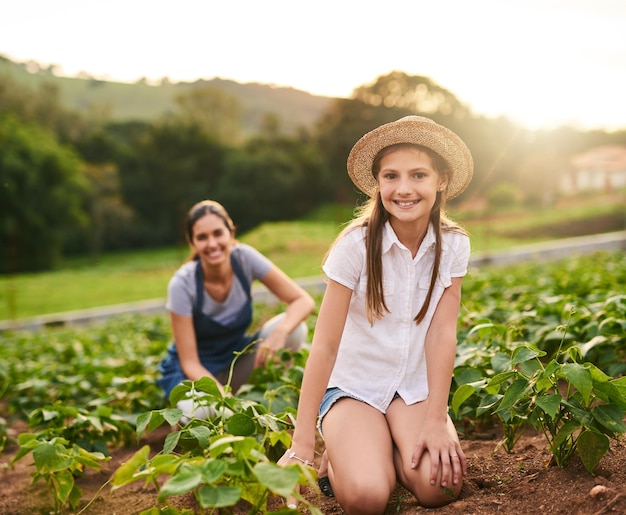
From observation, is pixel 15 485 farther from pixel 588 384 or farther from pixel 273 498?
pixel 588 384

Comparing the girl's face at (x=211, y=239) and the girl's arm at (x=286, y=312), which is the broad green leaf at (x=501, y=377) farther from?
the girl's face at (x=211, y=239)

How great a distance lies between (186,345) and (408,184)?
1390 mm

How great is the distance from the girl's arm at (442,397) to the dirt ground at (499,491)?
0.32ft

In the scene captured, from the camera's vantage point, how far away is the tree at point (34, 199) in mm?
23688

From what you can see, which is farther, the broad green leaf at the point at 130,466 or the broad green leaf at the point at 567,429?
the broad green leaf at the point at 567,429

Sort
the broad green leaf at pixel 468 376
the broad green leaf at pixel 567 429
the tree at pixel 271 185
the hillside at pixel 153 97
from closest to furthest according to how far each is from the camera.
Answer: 1. the broad green leaf at pixel 567 429
2. the broad green leaf at pixel 468 376
3. the tree at pixel 271 185
4. the hillside at pixel 153 97

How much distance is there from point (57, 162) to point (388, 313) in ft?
84.3

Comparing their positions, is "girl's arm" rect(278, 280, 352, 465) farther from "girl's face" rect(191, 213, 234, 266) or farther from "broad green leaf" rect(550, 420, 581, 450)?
"girl's face" rect(191, 213, 234, 266)

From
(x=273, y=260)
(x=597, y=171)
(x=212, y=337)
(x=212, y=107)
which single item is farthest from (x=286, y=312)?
(x=212, y=107)

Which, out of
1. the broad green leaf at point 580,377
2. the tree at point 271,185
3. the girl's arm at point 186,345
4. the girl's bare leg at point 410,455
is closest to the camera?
the broad green leaf at point 580,377

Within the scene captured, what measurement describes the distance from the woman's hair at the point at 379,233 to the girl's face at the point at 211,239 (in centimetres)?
104

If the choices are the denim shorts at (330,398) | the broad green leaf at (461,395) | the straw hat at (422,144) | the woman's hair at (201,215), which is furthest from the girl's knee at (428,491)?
the woman's hair at (201,215)

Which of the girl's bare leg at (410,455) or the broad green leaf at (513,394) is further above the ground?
the broad green leaf at (513,394)

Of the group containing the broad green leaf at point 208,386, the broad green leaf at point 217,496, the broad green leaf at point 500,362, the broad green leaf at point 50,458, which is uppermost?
the broad green leaf at point 208,386
